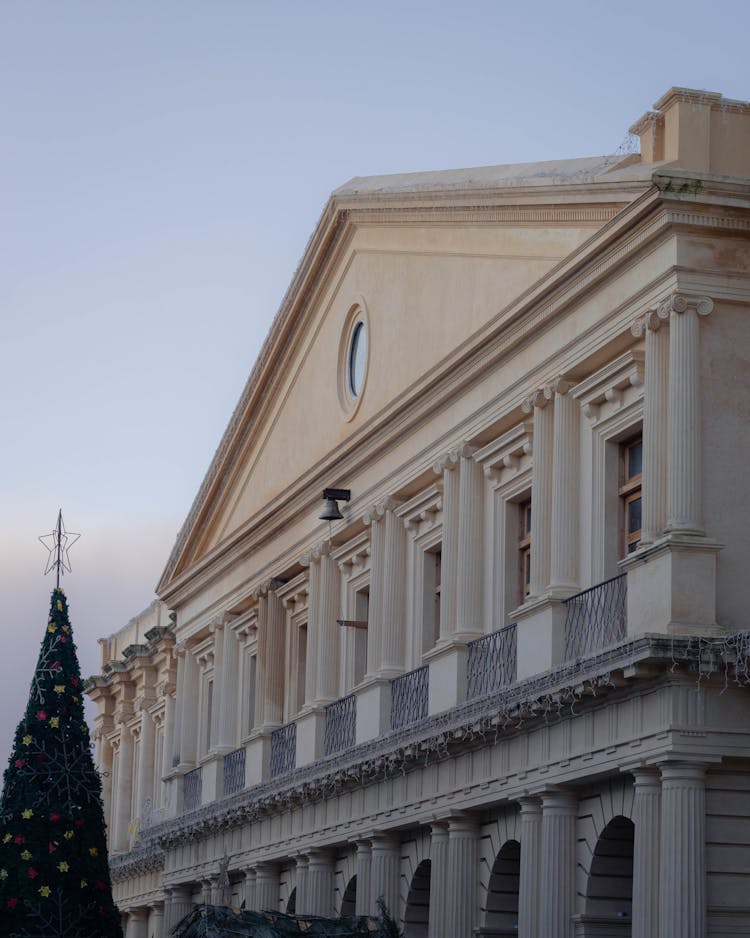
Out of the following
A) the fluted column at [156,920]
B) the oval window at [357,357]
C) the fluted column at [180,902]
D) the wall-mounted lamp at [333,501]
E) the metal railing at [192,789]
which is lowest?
the fluted column at [156,920]

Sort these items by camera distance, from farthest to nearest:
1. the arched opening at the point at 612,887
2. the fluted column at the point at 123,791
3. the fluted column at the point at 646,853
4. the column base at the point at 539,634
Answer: the fluted column at the point at 123,791
the column base at the point at 539,634
the arched opening at the point at 612,887
the fluted column at the point at 646,853

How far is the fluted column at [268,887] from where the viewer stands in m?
33.5

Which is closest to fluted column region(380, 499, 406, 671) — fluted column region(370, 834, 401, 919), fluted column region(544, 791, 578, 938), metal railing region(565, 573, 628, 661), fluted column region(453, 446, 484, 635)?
fluted column region(370, 834, 401, 919)

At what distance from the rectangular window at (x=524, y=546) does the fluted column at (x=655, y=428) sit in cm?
390

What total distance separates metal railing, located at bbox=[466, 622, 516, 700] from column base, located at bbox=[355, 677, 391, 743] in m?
2.96

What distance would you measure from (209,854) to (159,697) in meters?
10.3

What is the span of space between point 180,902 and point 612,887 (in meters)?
17.7

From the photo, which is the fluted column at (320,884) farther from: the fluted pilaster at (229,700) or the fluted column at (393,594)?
the fluted pilaster at (229,700)

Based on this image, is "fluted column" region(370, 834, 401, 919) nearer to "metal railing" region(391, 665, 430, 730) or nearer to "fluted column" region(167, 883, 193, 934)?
"metal railing" region(391, 665, 430, 730)

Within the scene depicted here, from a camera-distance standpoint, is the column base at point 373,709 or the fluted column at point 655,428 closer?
the fluted column at point 655,428

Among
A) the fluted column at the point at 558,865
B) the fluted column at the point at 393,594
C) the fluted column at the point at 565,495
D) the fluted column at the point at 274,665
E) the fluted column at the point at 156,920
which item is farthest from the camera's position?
the fluted column at the point at 156,920

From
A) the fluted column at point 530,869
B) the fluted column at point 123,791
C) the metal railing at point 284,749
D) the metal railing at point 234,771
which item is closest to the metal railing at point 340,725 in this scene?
the metal railing at point 284,749

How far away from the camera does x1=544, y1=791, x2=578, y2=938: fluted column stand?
22.7 meters

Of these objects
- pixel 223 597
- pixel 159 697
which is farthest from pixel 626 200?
pixel 159 697
